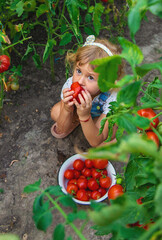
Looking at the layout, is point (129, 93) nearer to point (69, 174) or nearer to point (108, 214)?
point (108, 214)

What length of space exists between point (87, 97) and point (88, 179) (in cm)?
60

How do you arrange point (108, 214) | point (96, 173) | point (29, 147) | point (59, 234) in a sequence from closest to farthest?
point (108, 214) → point (59, 234) → point (96, 173) → point (29, 147)

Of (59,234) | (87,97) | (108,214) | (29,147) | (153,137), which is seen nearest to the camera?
(108,214)

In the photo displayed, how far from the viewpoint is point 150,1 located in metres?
0.42

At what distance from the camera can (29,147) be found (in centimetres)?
169

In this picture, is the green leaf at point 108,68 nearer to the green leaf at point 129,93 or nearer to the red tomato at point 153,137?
the green leaf at point 129,93

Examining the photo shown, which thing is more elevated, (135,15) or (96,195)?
(135,15)

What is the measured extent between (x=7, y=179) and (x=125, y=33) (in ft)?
5.93

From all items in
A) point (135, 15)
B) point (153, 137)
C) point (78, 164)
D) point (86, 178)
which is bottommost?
point (86, 178)

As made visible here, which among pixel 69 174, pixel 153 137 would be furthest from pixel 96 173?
pixel 153 137

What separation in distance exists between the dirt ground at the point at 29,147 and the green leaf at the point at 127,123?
106 cm

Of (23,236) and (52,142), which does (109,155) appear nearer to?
(23,236)

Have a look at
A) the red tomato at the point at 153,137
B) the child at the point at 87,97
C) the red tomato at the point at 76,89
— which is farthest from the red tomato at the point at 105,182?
the red tomato at the point at 153,137

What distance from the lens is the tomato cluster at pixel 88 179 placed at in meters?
1.41
